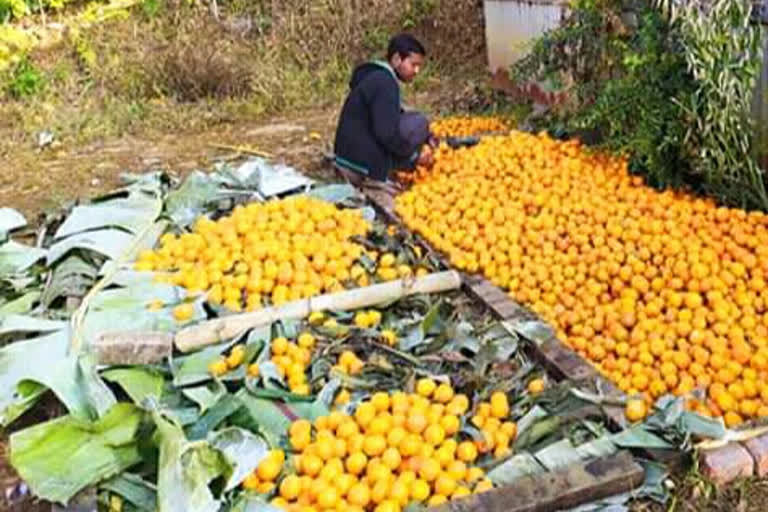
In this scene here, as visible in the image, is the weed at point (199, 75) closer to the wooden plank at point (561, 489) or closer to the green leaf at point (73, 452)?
the green leaf at point (73, 452)

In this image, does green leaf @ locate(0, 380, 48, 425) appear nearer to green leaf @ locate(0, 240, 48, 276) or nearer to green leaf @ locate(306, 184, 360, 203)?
green leaf @ locate(0, 240, 48, 276)

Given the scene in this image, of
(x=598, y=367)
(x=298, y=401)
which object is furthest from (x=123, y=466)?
(x=598, y=367)

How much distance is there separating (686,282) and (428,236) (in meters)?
1.33

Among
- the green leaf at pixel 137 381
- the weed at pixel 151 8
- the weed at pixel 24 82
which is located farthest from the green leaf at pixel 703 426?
the weed at pixel 151 8

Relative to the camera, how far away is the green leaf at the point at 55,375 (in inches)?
111

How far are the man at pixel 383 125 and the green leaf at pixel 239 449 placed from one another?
283 centimetres

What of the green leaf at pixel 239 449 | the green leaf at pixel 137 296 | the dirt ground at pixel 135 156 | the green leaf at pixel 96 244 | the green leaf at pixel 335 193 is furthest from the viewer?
the dirt ground at pixel 135 156

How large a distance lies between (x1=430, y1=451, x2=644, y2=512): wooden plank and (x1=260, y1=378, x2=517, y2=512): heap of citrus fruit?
83 mm

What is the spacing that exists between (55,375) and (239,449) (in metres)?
0.94

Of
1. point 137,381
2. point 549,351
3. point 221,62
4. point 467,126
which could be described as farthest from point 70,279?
point 221,62

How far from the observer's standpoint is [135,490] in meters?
2.45

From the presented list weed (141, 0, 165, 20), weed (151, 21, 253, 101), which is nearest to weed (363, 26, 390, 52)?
weed (151, 21, 253, 101)

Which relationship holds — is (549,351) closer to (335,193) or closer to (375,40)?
(335,193)

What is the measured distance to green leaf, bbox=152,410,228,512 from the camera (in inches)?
86.9
